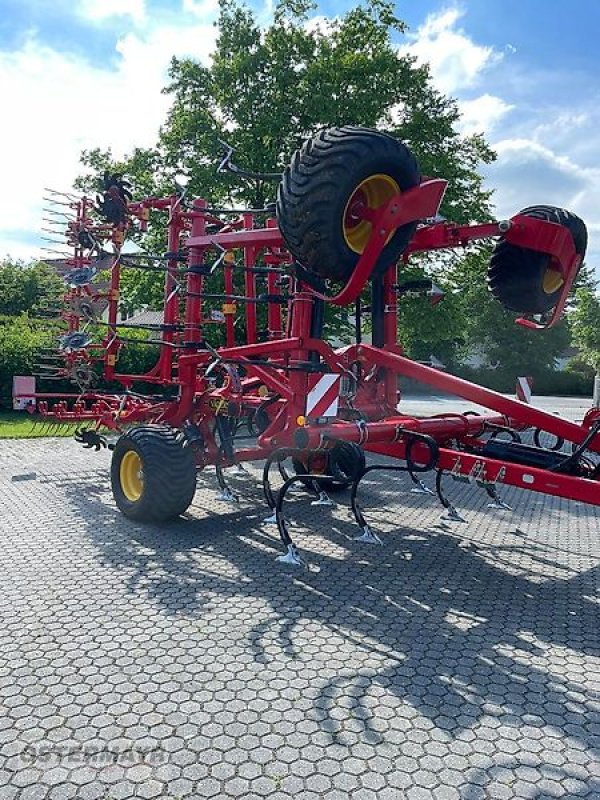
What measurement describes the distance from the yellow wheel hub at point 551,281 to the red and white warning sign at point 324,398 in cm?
233

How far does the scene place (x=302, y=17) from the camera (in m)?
15.5

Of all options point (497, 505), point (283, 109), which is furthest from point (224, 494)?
point (283, 109)

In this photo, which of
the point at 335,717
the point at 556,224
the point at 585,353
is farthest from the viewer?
the point at 585,353

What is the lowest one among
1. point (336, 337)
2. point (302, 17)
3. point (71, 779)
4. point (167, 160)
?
point (71, 779)

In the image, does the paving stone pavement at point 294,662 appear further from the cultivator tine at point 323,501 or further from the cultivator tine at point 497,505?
the cultivator tine at point 497,505

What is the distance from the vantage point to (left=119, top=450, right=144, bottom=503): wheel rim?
636 cm

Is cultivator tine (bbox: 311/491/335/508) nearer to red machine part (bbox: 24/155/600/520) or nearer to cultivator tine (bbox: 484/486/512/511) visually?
red machine part (bbox: 24/155/600/520)

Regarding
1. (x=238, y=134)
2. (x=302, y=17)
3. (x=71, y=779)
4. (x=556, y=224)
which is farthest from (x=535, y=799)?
(x=302, y=17)

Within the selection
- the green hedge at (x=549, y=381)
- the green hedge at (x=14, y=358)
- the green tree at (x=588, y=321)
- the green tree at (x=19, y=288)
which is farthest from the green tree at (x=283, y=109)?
the green hedge at (x=549, y=381)

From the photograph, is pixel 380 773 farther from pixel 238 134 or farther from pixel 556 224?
pixel 238 134

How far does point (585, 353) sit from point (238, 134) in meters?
31.0

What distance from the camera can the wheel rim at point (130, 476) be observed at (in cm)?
636

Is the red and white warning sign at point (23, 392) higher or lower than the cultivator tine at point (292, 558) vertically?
higher

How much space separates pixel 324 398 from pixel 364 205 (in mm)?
1473
